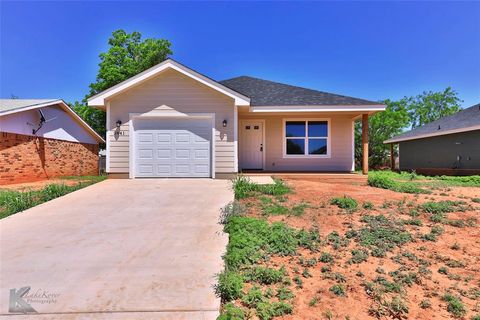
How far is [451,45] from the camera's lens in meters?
18.2

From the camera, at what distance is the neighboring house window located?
12.5 metres

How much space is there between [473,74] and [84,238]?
39106 millimetres

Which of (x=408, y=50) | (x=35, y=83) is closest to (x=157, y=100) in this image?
(x=408, y=50)

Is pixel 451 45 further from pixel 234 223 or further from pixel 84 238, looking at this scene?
pixel 84 238

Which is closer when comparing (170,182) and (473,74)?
(170,182)

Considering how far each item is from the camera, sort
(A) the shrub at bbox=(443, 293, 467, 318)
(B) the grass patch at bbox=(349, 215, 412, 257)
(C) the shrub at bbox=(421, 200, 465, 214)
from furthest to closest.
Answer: (C) the shrub at bbox=(421, 200, 465, 214) < (B) the grass patch at bbox=(349, 215, 412, 257) < (A) the shrub at bbox=(443, 293, 467, 318)

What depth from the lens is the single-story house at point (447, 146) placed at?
15492 mm

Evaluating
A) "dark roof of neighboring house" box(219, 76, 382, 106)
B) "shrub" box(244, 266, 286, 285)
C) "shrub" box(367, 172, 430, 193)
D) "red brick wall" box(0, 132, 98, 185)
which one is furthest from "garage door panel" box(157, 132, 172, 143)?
"shrub" box(244, 266, 286, 285)

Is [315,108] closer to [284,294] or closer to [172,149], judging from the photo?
[172,149]

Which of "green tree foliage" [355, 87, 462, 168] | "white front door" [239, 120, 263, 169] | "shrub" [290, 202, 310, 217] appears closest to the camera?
"shrub" [290, 202, 310, 217]

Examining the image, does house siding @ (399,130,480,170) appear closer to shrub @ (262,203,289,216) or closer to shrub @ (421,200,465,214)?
shrub @ (421,200,465,214)

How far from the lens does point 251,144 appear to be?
12.7 meters

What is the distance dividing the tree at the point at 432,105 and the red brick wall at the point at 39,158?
3821cm

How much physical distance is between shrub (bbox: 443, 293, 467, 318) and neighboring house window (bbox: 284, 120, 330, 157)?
9.79 m
